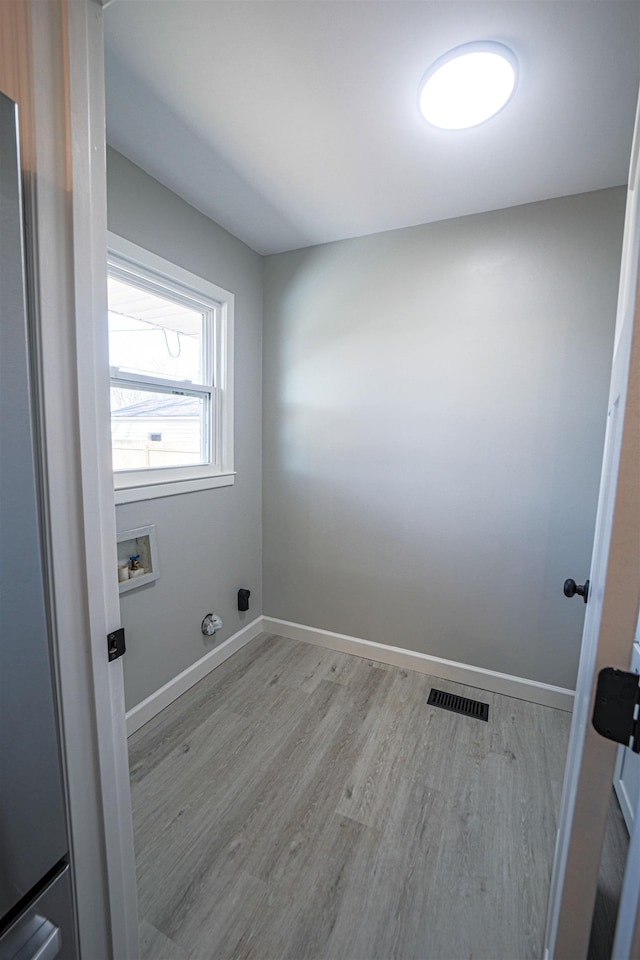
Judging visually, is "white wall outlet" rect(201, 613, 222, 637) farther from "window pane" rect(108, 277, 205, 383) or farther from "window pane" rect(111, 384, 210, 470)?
"window pane" rect(108, 277, 205, 383)

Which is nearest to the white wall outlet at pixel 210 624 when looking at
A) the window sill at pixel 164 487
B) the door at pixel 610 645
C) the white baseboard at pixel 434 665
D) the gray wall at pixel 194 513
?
the gray wall at pixel 194 513

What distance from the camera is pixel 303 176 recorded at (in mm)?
1722

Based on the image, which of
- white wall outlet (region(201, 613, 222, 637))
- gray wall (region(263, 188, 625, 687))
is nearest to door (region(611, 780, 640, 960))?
gray wall (region(263, 188, 625, 687))

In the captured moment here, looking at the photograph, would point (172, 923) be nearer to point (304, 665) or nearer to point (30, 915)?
point (30, 915)

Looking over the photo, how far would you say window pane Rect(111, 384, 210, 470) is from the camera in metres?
1.78

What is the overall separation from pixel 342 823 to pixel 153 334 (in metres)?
2.28

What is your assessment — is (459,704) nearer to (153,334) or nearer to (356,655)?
(356,655)

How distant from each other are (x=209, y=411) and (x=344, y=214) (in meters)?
1.31

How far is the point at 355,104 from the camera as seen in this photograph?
132 centimetres

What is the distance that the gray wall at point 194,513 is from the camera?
5.72 ft

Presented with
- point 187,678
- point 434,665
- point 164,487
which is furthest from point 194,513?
point 434,665

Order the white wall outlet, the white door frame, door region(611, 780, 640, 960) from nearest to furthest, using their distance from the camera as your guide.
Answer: door region(611, 780, 640, 960), the white door frame, the white wall outlet

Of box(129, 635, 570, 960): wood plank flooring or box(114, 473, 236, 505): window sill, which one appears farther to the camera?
box(114, 473, 236, 505): window sill

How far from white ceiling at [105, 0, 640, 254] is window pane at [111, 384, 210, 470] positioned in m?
1.01
